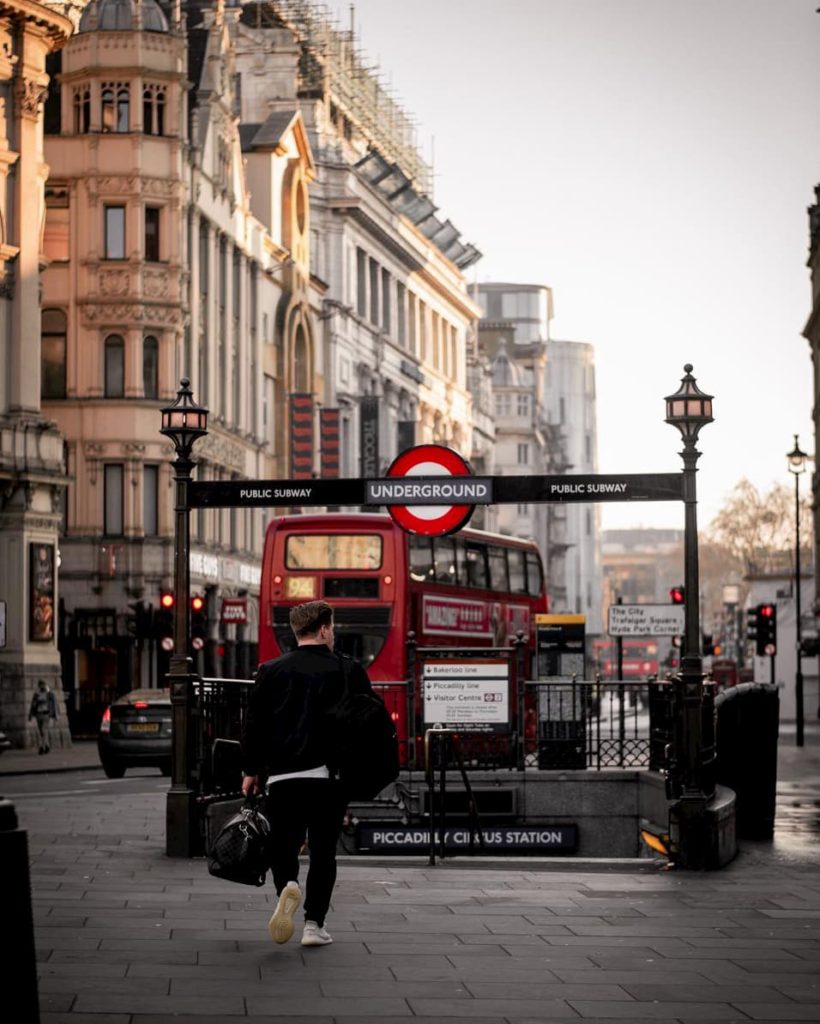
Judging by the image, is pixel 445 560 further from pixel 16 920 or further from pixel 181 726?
pixel 16 920

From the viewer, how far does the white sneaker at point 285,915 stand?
11.3 meters

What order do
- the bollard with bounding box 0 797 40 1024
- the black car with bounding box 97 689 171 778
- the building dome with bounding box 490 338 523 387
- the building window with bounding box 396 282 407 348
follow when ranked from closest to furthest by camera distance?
the bollard with bounding box 0 797 40 1024 → the black car with bounding box 97 689 171 778 → the building window with bounding box 396 282 407 348 → the building dome with bounding box 490 338 523 387

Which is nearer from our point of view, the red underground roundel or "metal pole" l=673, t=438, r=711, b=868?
"metal pole" l=673, t=438, r=711, b=868

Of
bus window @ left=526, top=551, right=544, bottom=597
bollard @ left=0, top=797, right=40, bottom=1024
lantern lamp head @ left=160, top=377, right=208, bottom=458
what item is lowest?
bollard @ left=0, top=797, right=40, bottom=1024

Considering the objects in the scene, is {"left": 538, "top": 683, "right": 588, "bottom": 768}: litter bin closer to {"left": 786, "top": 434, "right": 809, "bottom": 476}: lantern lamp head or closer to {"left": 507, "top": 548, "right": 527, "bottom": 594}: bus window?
{"left": 507, "top": 548, "right": 527, "bottom": 594}: bus window

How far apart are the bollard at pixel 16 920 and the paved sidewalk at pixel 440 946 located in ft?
6.65

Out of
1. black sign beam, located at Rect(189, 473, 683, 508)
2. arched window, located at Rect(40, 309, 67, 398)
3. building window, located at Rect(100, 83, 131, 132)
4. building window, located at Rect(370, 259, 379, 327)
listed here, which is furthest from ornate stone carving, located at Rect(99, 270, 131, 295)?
black sign beam, located at Rect(189, 473, 683, 508)

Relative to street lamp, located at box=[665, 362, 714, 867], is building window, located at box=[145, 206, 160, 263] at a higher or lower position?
higher

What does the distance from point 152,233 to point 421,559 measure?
30460mm

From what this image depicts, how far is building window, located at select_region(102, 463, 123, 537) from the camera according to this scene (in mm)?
62688

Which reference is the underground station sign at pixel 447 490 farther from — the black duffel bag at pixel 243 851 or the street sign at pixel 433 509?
the black duffel bag at pixel 243 851

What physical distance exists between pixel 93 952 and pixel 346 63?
97835 millimetres

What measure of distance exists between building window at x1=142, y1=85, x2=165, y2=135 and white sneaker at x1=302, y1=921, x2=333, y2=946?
53.1 metres

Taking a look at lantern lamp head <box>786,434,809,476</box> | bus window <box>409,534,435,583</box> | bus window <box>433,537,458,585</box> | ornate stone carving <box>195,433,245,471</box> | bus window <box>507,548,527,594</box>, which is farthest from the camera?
ornate stone carving <box>195,433,245,471</box>
